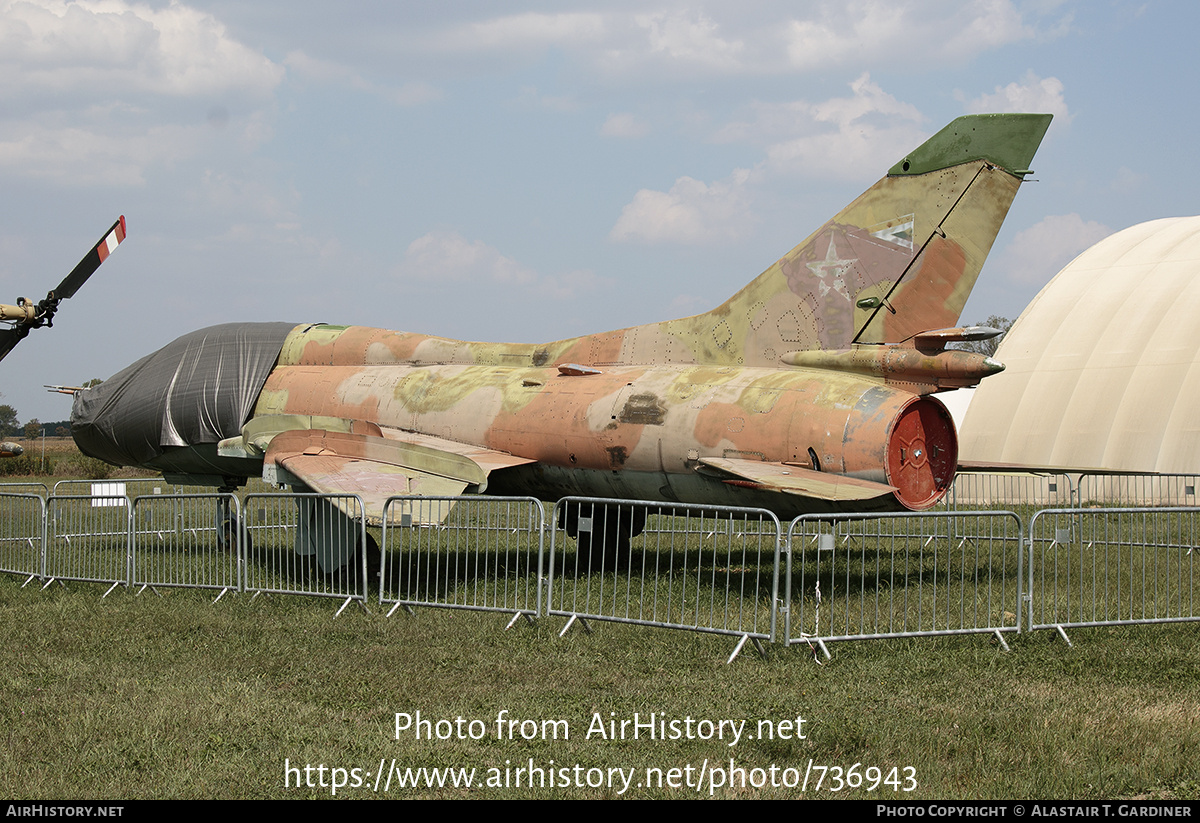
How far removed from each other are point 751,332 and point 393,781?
7.70 metres

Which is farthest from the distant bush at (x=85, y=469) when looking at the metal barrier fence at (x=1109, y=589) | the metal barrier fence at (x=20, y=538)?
the metal barrier fence at (x=1109, y=589)

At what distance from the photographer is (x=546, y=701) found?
21.8 feet

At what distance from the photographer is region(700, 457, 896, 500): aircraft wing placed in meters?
9.29

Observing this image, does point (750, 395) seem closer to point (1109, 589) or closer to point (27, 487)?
point (1109, 589)

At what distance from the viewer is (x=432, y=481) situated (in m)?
11.5

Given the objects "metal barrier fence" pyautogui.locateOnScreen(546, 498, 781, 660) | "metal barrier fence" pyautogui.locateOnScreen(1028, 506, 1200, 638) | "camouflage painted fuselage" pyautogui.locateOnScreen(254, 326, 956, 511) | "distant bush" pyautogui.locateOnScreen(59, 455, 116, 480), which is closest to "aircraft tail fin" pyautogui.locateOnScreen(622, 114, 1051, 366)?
"camouflage painted fuselage" pyautogui.locateOnScreen(254, 326, 956, 511)

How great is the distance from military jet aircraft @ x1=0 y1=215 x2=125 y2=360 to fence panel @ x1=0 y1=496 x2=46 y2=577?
206 centimetres

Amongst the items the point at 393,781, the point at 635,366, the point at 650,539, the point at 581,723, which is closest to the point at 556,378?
the point at 635,366

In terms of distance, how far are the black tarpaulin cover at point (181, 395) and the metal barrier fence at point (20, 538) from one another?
1.52 m

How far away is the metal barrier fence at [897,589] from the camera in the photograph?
7.75 meters

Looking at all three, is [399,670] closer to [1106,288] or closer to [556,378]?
[556,378]

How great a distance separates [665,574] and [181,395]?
294 inches

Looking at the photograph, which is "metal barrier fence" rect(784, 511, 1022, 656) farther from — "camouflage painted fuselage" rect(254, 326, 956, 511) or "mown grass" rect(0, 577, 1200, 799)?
"camouflage painted fuselage" rect(254, 326, 956, 511)
